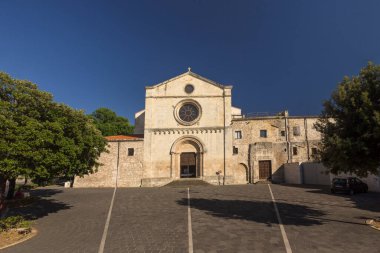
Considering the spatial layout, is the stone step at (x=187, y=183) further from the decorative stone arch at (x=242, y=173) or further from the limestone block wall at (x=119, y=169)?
the decorative stone arch at (x=242, y=173)

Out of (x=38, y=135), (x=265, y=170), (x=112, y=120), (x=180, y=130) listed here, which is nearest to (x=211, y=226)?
(x=38, y=135)

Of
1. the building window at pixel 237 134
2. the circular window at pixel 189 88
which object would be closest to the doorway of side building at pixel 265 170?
the building window at pixel 237 134

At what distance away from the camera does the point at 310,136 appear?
34.2 meters

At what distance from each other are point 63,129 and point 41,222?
198 inches

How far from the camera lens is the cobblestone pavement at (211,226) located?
9458 mm

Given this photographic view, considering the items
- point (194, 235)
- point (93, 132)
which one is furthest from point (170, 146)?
point (194, 235)

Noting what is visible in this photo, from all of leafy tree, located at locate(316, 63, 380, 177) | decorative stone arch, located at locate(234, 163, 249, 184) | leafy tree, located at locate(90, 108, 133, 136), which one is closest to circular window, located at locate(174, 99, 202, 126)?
decorative stone arch, located at locate(234, 163, 249, 184)

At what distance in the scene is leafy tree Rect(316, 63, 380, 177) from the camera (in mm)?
10648

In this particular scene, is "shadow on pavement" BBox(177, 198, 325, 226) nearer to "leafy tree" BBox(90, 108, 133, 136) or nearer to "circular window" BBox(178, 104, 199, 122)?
"circular window" BBox(178, 104, 199, 122)

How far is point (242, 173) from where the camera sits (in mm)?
33969

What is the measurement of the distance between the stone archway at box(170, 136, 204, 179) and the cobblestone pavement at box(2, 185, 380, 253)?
1412 centimetres

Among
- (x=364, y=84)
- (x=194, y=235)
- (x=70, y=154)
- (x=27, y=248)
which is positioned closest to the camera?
(x=27, y=248)

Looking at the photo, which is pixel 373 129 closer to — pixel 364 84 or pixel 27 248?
pixel 364 84

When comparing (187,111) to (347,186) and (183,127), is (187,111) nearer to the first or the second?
(183,127)
